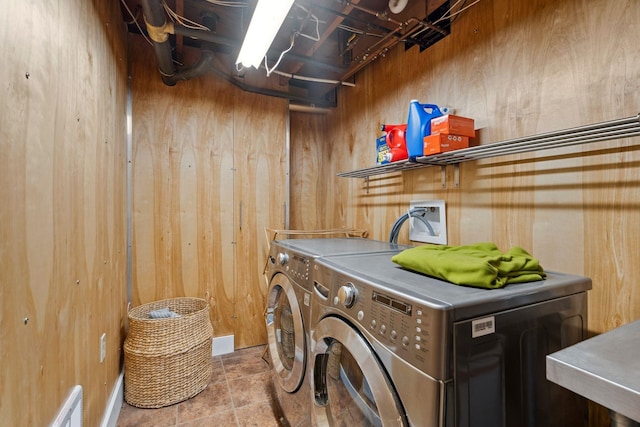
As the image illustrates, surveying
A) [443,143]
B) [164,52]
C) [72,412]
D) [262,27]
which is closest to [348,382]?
[72,412]

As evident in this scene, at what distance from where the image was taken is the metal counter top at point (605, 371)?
18.3 inches

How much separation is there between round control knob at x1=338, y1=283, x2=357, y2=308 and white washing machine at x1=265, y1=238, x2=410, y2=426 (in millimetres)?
324

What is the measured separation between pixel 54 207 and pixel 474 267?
4.52ft

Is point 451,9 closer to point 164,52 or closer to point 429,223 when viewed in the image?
point 429,223

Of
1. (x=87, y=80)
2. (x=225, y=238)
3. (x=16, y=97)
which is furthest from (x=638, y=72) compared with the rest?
(x=225, y=238)

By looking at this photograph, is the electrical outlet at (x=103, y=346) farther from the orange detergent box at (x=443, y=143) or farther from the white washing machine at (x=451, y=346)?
the orange detergent box at (x=443, y=143)

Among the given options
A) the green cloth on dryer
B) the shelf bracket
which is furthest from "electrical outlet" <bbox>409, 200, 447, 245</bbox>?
the green cloth on dryer

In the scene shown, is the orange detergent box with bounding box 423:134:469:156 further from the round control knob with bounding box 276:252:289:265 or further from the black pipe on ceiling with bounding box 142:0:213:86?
the black pipe on ceiling with bounding box 142:0:213:86

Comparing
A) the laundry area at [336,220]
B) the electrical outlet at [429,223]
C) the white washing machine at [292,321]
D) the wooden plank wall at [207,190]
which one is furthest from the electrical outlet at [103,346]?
the electrical outlet at [429,223]

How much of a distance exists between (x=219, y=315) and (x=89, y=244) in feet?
4.59

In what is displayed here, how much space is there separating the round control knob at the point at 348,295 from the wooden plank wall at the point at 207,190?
1768 mm

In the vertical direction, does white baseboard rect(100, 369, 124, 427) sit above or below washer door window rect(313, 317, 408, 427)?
below

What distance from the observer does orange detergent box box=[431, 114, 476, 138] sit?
1.38 metres

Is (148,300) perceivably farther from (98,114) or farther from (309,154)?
(309,154)
